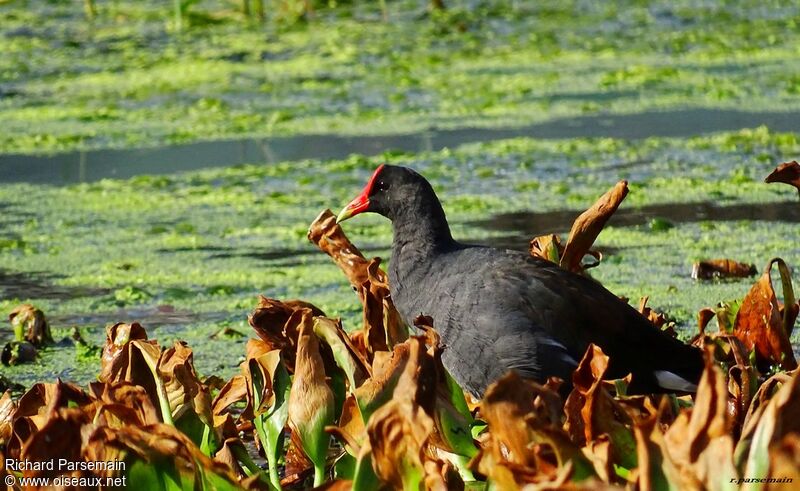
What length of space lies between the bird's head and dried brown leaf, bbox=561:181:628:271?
1.25 feet

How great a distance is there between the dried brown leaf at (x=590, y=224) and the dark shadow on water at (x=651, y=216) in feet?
5.91

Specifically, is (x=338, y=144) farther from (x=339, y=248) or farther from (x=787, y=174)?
(x=787, y=174)

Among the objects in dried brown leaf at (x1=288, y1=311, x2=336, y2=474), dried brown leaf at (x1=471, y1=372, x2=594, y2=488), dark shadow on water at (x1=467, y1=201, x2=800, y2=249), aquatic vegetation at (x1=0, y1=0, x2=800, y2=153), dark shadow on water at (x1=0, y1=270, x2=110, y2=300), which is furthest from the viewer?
aquatic vegetation at (x1=0, y1=0, x2=800, y2=153)

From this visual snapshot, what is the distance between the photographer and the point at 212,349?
13.9ft

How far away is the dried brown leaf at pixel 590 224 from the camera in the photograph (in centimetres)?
346

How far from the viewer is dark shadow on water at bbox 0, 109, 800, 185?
23.3ft

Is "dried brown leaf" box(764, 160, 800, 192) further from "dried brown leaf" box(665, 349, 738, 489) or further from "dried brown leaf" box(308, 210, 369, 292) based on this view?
"dried brown leaf" box(665, 349, 738, 489)

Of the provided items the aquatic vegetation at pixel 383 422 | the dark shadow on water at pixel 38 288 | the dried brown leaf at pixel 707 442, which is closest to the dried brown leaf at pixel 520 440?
the aquatic vegetation at pixel 383 422

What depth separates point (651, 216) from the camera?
5.77 metres

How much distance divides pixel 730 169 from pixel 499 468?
447 cm

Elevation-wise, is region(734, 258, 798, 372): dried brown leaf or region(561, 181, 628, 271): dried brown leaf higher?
region(561, 181, 628, 271): dried brown leaf

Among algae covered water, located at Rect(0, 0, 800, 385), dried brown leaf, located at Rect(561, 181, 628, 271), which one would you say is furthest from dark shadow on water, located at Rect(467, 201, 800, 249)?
dried brown leaf, located at Rect(561, 181, 628, 271)

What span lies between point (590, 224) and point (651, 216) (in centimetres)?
231

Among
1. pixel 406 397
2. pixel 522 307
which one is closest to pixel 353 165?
pixel 522 307
